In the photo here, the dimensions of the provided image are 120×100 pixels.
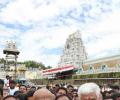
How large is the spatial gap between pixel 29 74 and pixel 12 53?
50.8 m

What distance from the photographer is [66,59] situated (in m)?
151

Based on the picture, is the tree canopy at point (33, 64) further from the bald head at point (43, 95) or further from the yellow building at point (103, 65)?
the bald head at point (43, 95)

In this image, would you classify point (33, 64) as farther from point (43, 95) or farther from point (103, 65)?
point (43, 95)

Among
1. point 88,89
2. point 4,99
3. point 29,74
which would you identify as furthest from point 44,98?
point 29,74

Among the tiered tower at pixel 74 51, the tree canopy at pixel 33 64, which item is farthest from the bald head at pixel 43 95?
the tiered tower at pixel 74 51

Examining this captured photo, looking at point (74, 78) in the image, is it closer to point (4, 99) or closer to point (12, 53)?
point (12, 53)

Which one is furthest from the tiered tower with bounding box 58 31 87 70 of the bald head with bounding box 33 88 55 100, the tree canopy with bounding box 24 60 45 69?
the bald head with bounding box 33 88 55 100

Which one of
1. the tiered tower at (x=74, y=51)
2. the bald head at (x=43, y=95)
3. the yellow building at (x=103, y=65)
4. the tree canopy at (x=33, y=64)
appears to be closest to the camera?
the bald head at (x=43, y=95)

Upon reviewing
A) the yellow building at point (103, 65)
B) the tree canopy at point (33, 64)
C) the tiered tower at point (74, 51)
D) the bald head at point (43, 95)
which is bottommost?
the bald head at point (43, 95)

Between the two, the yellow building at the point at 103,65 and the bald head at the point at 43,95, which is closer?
the bald head at the point at 43,95

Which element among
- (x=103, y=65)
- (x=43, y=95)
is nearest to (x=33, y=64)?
(x=103, y=65)

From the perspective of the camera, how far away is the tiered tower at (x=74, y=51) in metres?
150

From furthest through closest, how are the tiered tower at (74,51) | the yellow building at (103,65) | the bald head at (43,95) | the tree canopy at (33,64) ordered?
the tiered tower at (74,51) → the tree canopy at (33,64) → the yellow building at (103,65) → the bald head at (43,95)

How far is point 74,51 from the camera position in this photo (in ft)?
495
